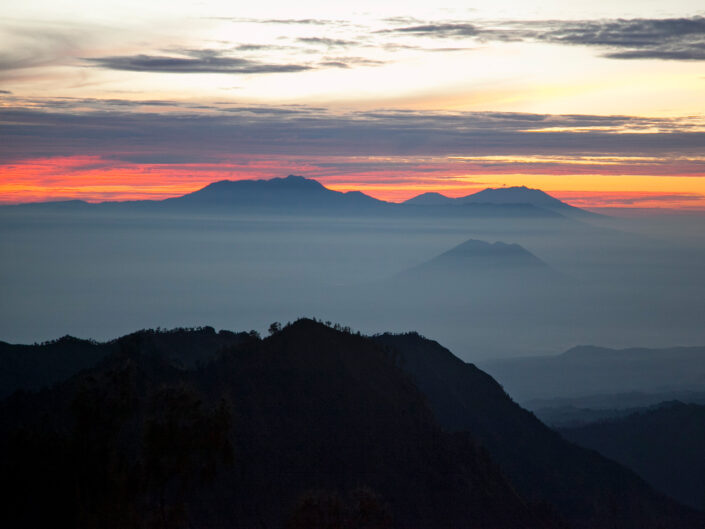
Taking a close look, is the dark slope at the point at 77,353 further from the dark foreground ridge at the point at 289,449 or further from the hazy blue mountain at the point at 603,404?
the hazy blue mountain at the point at 603,404

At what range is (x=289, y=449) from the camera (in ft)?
155

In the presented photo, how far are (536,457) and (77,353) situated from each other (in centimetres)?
4438

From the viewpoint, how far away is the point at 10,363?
66.6 meters

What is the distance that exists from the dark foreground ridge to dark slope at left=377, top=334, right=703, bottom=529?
0.60ft

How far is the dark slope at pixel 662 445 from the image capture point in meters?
83.6

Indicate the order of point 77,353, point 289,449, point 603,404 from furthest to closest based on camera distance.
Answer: point 603,404
point 77,353
point 289,449

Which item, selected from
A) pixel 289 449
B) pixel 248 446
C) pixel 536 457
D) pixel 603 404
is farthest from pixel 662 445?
pixel 603 404

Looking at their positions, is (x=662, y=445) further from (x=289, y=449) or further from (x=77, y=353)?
(x=77, y=353)

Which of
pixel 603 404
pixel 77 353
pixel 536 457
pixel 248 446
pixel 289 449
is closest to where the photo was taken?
pixel 248 446

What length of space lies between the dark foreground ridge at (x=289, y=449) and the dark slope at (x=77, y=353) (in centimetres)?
44

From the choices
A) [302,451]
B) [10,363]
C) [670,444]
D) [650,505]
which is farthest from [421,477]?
[670,444]

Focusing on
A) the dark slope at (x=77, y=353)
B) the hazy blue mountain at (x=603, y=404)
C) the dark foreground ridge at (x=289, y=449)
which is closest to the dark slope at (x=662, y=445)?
the dark foreground ridge at (x=289, y=449)

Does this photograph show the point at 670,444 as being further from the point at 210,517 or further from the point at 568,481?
the point at 210,517

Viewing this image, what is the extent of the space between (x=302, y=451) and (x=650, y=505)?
39.8m
